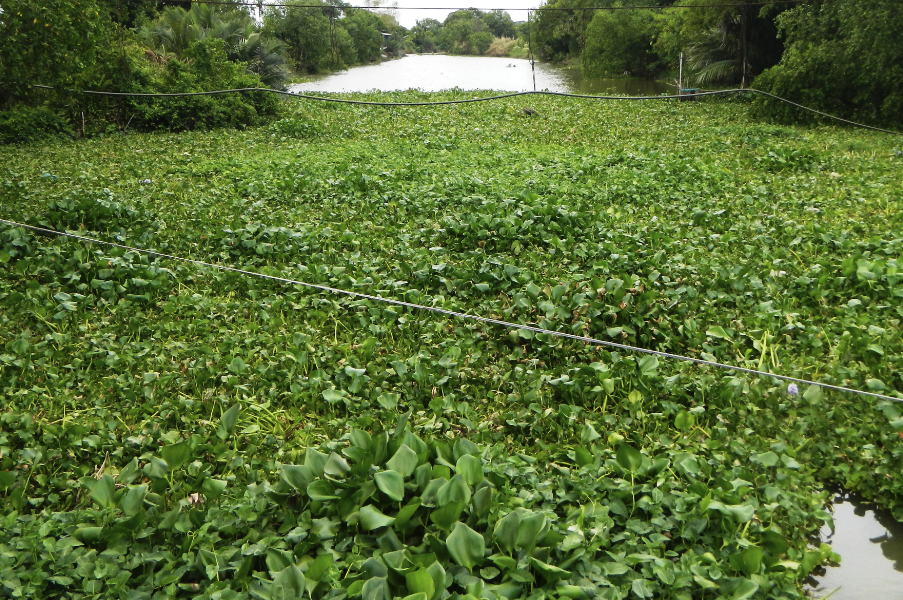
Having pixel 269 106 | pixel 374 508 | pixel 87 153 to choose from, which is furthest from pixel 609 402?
pixel 269 106

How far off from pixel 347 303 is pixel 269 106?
33.8 feet

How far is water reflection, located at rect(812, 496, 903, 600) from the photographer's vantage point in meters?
2.17

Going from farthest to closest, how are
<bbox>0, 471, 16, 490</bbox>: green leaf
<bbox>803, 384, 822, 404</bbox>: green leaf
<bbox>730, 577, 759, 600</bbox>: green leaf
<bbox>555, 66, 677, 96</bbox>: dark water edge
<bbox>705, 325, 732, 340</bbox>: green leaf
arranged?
<bbox>555, 66, 677, 96</bbox>: dark water edge < <bbox>705, 325, 732, 340</bbox>: green leaf < <bbox>803, 384, 822, 404</bbox>: green leaf < <bbox>0, 471, 16, 490</bbox>: green leaf < <bbox>730, 577, 759, 600</bbox>: green leaf

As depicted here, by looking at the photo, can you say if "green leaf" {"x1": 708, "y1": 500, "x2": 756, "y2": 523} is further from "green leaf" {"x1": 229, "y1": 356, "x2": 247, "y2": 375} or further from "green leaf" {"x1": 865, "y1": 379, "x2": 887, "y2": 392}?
"green leaf" {"x1": 229, "y1": 356, "x2": 247, "y2": 375}

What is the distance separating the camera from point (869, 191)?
6.25 metres

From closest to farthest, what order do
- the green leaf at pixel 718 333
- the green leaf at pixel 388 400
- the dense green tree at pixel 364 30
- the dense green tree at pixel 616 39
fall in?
the green leaf at pixel 388 400 < the green leaf at pixel 718 333 < the dense green tree at pixel 364 30 < the dense green tree at pixel 616 39

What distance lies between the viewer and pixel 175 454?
97.4 inches

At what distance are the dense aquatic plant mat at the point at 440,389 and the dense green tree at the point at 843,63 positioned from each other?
5564mm

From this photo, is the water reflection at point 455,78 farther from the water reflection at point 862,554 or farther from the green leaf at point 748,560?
the green leaf at point 748,560

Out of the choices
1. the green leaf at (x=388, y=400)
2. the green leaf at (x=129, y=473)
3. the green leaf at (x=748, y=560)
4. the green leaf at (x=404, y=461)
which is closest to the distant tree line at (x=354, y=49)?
the green leaf at (x=129, y=473)

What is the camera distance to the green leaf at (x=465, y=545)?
1.97 metres

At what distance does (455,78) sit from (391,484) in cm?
1945

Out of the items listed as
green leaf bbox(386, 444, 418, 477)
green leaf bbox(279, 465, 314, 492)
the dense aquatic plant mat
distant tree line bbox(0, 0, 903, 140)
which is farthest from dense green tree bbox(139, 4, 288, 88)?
green leaf bbox(386, 444, 418, 477)

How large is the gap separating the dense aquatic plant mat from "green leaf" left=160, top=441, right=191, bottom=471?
0.4 inches
